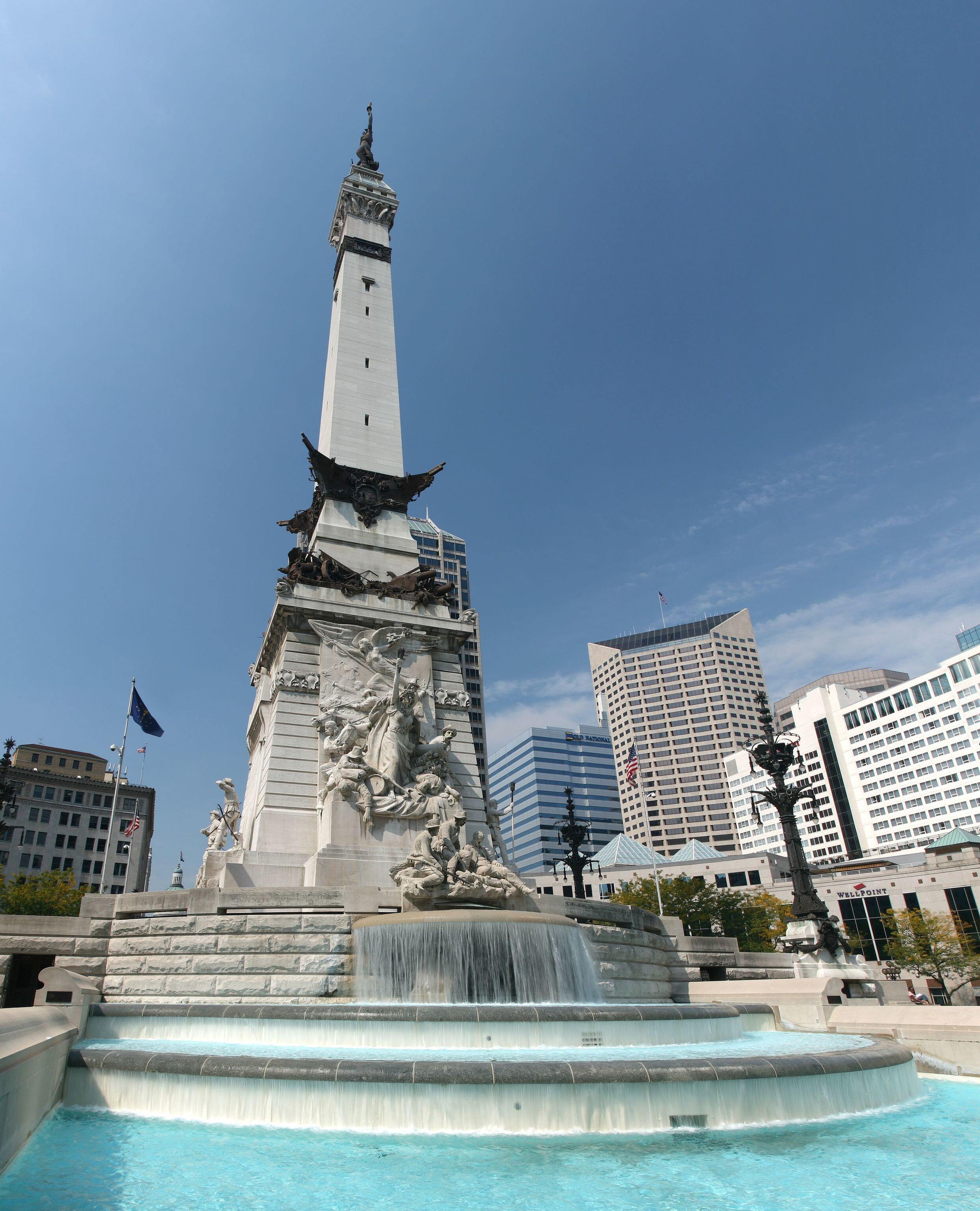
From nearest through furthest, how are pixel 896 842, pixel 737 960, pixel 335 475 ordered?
pixel 737 960 < pixel 335 475 < pixel 896 842

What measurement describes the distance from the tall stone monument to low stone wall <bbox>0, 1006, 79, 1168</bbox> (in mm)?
6667

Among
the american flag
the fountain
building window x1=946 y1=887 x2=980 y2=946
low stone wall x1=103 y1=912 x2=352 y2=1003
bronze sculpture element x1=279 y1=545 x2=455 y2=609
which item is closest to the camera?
the fountain

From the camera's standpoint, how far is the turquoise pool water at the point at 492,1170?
5.39 m

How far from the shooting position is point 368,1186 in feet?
18.8

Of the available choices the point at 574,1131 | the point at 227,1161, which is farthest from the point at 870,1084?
the point at 227,1161

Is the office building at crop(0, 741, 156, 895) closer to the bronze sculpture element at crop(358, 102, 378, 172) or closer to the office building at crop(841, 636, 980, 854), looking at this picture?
the bronze sculpture element at crop(358, 102, 378, 172)

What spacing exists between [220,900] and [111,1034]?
3.05m

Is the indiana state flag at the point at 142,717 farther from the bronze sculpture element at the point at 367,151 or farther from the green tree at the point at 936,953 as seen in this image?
the green tree at the point at 936,953

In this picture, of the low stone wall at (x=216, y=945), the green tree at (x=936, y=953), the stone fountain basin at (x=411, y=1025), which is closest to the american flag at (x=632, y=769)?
the low stone wall at (x=216, y=945)

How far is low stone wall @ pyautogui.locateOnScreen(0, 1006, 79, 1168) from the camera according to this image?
573 centimetres

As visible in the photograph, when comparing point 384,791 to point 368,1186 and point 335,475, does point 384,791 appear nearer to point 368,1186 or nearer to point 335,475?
point 335,475

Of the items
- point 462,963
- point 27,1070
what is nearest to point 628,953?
point 462,963

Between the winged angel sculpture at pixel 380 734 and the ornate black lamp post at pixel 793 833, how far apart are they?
37.2 feet

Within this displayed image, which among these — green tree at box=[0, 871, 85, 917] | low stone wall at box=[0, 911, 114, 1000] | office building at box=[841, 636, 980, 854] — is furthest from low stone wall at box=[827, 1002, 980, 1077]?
office building at box=[841, 636, 980, 854]
